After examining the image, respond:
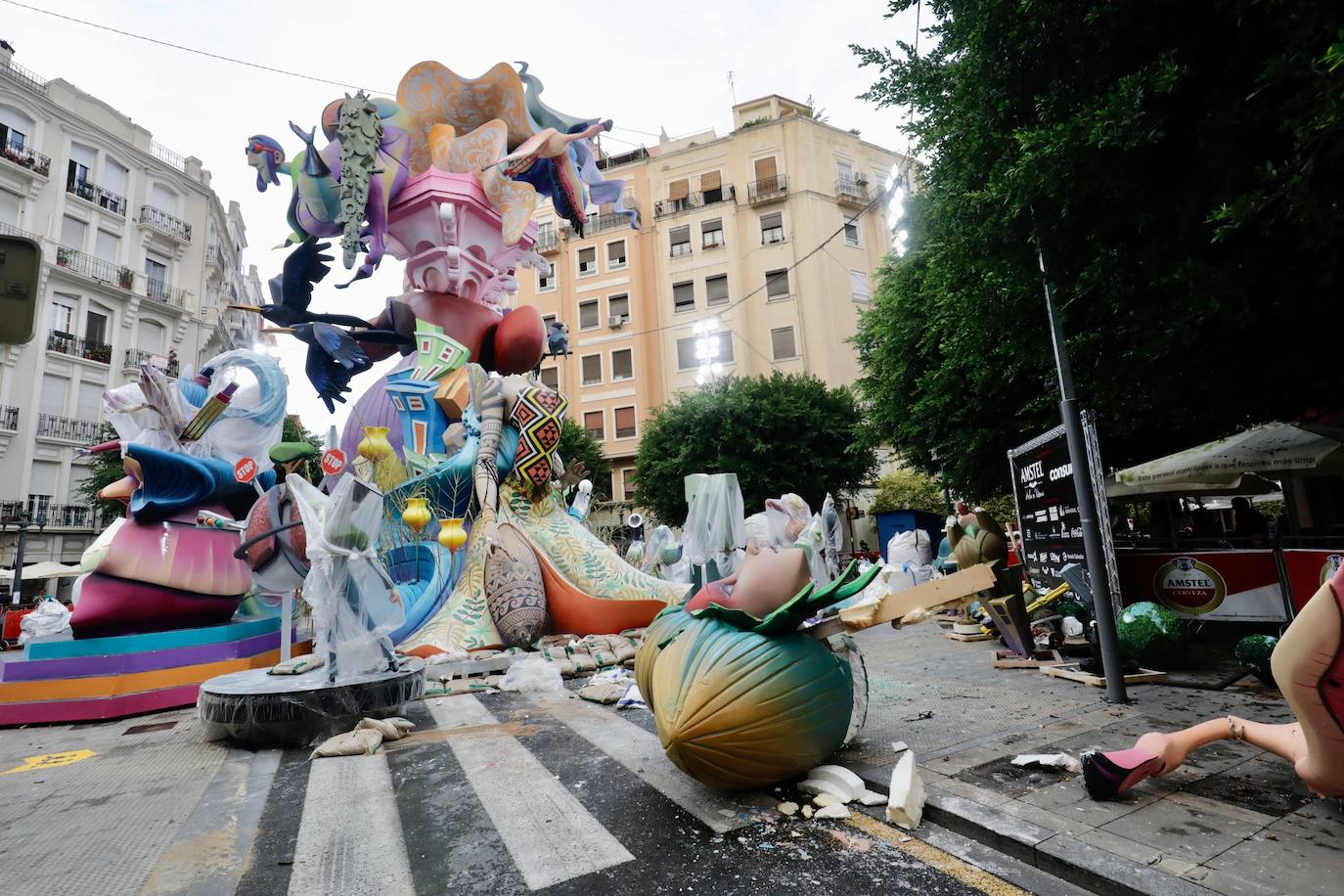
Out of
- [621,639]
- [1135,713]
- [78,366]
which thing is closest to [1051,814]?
[1135,713]

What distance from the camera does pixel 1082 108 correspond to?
425 cm

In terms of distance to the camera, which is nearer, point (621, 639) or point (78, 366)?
point (621, 639)

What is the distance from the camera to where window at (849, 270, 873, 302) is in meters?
31.9

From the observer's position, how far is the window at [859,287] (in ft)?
105

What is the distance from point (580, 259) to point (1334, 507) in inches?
1190

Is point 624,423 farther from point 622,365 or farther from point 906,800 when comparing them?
point 906,800

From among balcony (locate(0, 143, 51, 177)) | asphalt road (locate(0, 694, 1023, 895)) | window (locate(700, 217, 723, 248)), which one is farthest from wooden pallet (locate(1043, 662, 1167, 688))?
balcony (locate(0, 143, 51, 177))

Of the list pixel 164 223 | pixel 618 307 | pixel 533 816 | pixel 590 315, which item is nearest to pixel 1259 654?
pixel 533 816

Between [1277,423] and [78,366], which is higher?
[78,366]

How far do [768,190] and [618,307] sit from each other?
30.4ft

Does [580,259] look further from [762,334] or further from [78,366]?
[78,366]

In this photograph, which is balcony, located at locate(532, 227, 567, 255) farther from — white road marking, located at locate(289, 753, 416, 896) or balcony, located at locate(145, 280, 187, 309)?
white road marking, located at locate(289, 753, 416, 896)

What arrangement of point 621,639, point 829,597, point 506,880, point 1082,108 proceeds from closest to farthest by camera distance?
1. point 506,880
2. point 829,597
3. point 1082,108
4. point 621,639

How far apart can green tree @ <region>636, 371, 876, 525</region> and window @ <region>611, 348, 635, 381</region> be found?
24.0 ft
